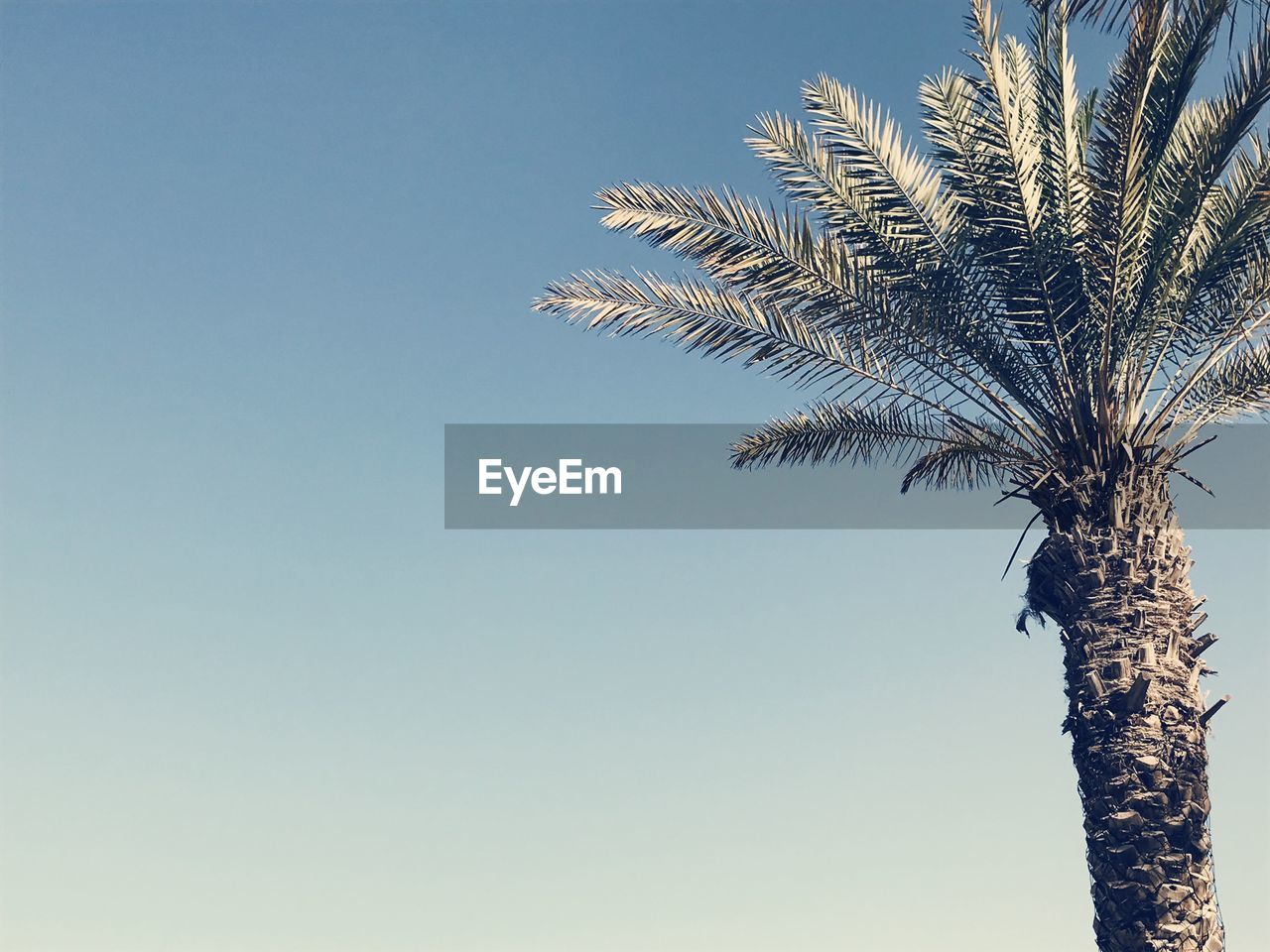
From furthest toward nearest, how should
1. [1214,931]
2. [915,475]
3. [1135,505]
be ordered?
[915,475]
[1135,505]
[1214,931]

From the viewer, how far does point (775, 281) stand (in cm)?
1223

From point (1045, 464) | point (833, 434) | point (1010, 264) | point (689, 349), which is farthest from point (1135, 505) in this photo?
point (689, 349)

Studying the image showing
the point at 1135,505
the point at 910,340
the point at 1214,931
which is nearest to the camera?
the point at 1214,931

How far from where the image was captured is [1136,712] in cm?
1080

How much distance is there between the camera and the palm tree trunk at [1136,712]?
10531mm

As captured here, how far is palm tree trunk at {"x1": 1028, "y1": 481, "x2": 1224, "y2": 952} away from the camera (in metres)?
10.5

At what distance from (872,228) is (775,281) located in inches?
36.7

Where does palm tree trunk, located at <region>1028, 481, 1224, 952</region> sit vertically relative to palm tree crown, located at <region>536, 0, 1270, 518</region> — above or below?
below

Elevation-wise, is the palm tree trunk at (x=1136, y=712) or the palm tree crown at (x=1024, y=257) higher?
the palm tree crown at (x=1024, y=257)

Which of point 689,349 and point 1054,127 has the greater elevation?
point 1054,127

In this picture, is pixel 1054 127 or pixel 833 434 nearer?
pixel 1054 127

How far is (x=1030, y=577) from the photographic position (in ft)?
38.5

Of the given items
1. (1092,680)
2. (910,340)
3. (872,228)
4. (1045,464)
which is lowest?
(1092,680)

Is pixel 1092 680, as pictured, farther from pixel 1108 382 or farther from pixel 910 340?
pixel 910 340
